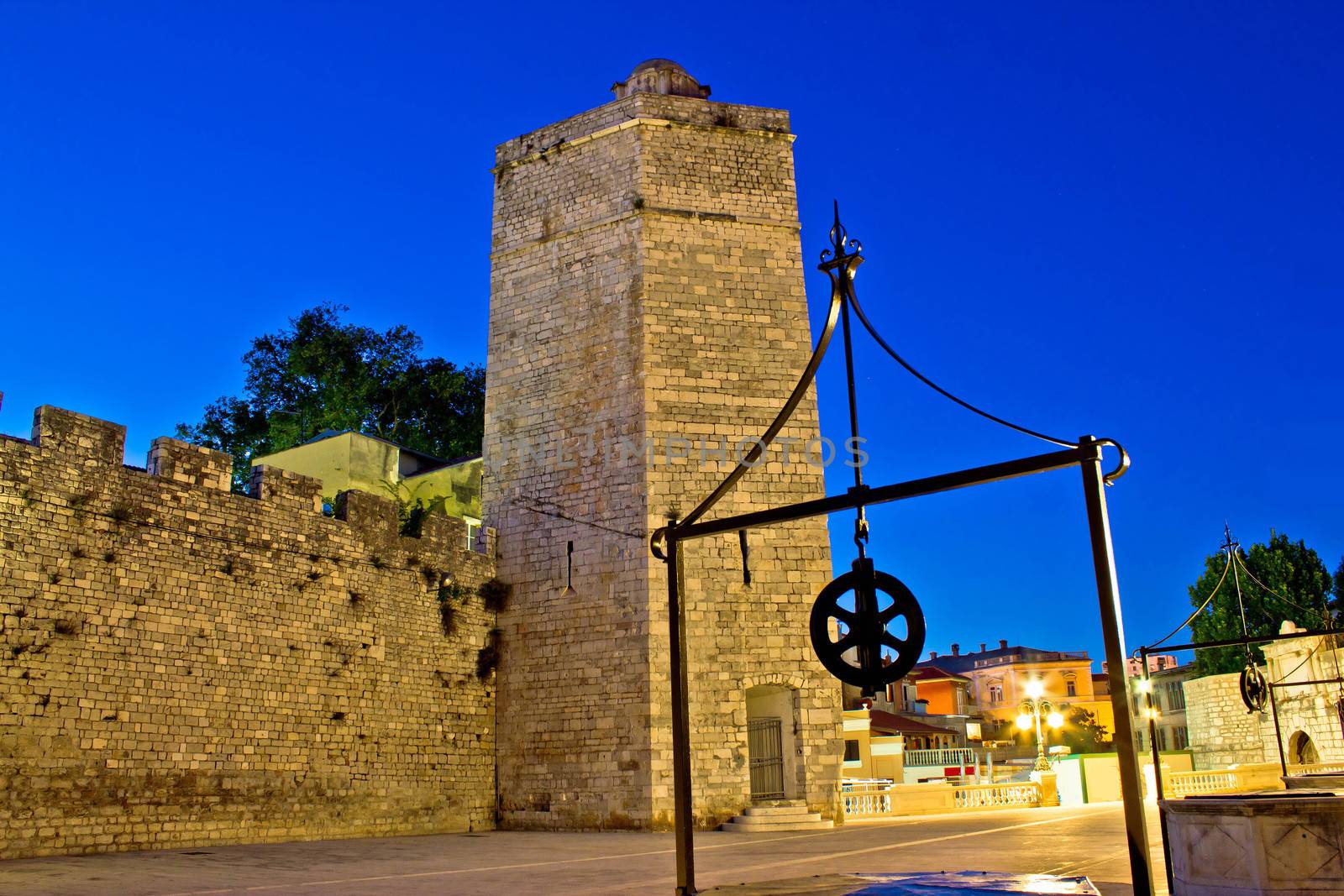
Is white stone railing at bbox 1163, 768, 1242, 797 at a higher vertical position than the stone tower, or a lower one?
lower

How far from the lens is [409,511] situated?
735 inches

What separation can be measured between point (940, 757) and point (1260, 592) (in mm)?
11802

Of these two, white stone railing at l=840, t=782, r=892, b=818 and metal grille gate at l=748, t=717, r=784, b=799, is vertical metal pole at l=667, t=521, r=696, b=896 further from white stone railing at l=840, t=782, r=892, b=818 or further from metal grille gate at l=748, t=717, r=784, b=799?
white stone railing at l=840, t=782, r=892, b=818

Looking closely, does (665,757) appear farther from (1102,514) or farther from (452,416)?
(452,416)

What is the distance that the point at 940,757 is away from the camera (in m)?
33.2

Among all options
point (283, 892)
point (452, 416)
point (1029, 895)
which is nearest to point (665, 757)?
point (283, 892)

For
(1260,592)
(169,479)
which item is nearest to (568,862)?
(169,479)

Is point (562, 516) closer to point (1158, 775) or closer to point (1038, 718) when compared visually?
point (1158, 775)

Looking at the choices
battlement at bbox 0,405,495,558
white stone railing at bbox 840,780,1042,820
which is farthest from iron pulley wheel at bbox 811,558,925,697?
white stone railing at bbox 840,780,1042,820

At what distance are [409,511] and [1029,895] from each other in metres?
15.8

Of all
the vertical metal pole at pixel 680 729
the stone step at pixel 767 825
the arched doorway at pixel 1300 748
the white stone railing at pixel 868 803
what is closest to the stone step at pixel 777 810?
the stone step at pixel 767 825

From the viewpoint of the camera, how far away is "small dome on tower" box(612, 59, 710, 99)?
17.6 metres

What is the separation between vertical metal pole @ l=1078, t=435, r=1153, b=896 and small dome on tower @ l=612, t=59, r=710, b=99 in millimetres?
14452

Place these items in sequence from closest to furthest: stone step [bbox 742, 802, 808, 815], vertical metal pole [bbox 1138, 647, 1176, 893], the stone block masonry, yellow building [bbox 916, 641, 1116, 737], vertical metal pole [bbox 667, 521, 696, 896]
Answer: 1. vertical metal pole [bbox 667, 521, 696, 896]
2. vertical metal pole [bbox 1138, 647, 1176, 893]
3. the stone block masonry
4. stone step [bbox 742, 802, 808, 815]
5. yellow building [bbox 916, 641, 1116, 737]
